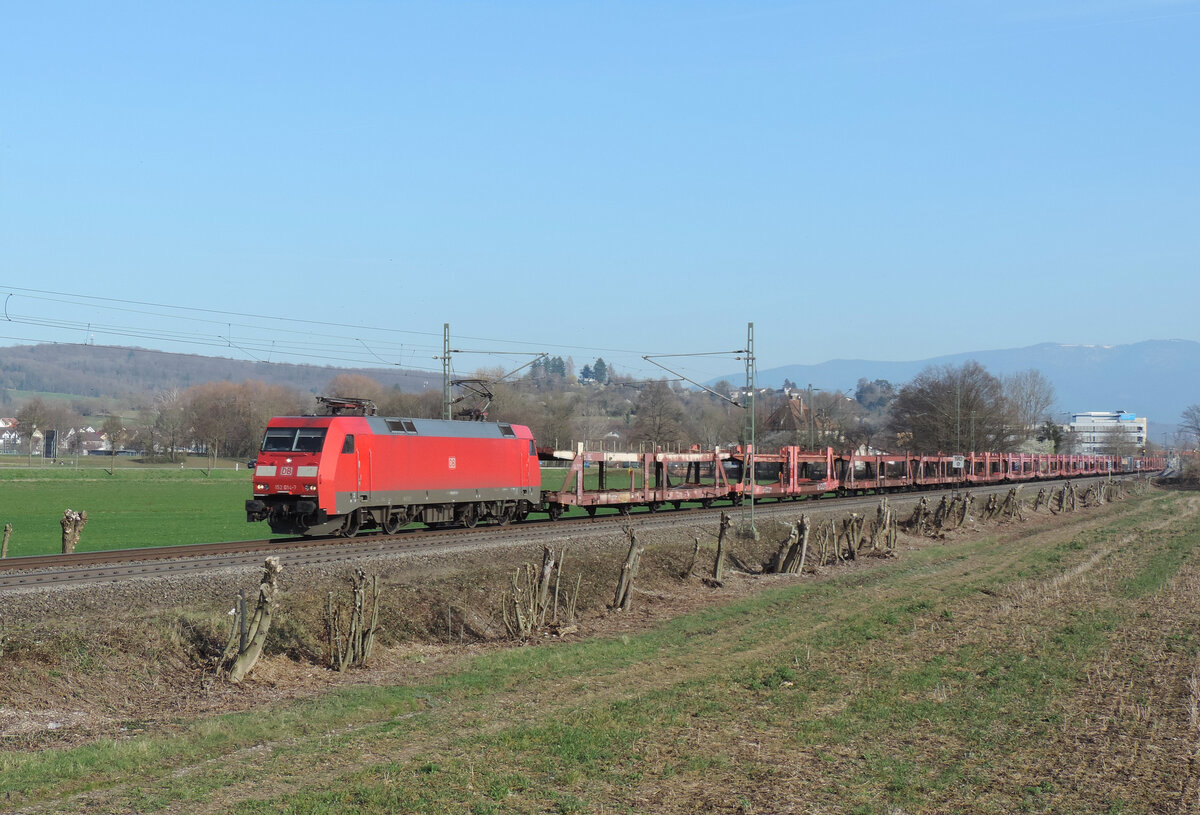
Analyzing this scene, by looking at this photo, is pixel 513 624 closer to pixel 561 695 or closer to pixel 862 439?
pixel 561 695

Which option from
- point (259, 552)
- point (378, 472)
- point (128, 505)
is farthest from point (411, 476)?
point (128, 505)

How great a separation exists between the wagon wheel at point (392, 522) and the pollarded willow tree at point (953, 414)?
83235mm

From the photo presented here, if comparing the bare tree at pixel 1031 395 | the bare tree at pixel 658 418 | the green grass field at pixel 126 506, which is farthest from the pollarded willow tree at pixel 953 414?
the green grass field at pixel 126 506

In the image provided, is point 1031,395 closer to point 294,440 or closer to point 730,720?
point 294,440

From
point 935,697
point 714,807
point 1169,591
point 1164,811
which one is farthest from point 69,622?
point 1169,591

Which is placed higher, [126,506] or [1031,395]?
[1031,395]

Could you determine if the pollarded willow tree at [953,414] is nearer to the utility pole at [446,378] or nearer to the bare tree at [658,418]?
the bare tree at [658,418]

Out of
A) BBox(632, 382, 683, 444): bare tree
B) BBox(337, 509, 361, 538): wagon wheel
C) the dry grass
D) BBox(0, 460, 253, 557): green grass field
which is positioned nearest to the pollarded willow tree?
BBox(632, 382, 683, 444): bare tree

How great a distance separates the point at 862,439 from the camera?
13350 cm

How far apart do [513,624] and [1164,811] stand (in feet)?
38.4

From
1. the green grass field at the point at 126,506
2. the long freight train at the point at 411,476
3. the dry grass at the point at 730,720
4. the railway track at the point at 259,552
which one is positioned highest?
the long freight train at the point at 411,476

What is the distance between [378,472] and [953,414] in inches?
3454

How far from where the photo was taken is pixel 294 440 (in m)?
30.8

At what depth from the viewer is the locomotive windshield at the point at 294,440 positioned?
99.6ft
